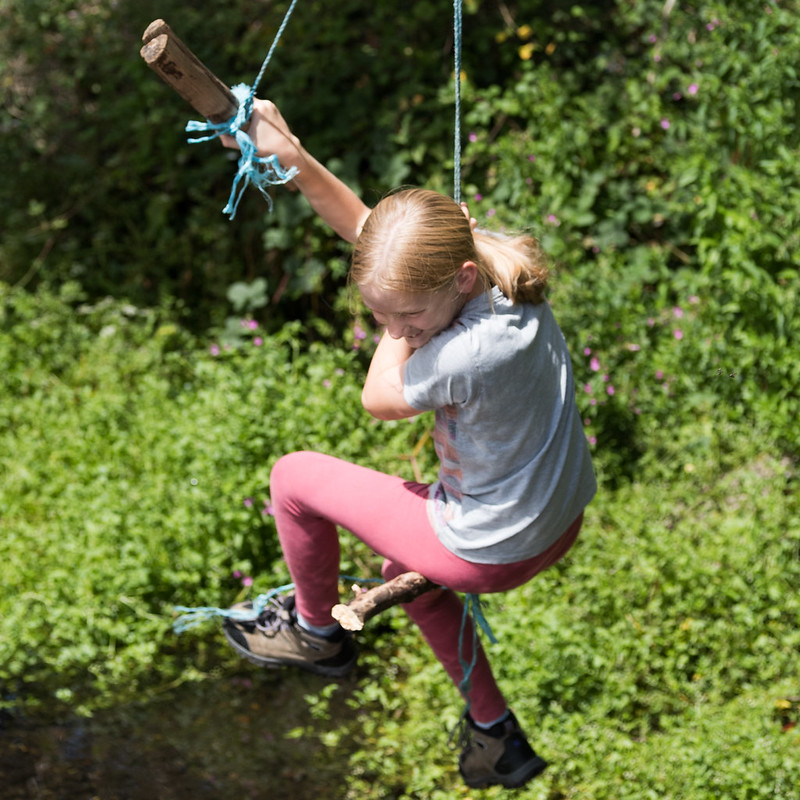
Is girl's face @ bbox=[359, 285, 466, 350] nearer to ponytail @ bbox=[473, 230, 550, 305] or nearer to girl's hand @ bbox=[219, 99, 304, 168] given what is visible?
ponytail @ bbox=[473, 230, 550, 305]

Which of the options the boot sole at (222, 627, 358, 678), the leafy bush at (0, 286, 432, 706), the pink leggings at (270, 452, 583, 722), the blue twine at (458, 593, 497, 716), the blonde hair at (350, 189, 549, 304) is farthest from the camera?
the leafy bush at (0, 286, 432, 706)

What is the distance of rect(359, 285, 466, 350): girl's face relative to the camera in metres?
2.15

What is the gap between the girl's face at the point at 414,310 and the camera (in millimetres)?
2152

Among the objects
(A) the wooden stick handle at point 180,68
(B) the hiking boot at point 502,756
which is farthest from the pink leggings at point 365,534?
(A) the wooden stick handle at point 180,68

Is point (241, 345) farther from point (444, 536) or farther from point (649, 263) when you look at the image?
point (444, 536)

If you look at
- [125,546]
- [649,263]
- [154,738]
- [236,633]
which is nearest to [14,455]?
[125,546]

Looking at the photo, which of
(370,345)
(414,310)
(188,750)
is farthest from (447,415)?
(370,345)

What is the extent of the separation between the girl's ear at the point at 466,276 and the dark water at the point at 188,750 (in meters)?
2.24

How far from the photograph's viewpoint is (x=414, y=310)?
2.18 metres

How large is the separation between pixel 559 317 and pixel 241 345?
1.73 meters

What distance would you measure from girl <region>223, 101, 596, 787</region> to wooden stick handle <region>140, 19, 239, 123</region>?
4.7 inches

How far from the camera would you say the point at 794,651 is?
12.6 ft

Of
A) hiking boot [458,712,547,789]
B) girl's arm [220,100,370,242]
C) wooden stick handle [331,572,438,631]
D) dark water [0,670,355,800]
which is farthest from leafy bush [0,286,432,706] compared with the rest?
girl's arm [220,100,370,242]

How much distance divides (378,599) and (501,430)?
Result: 0.51 meters
